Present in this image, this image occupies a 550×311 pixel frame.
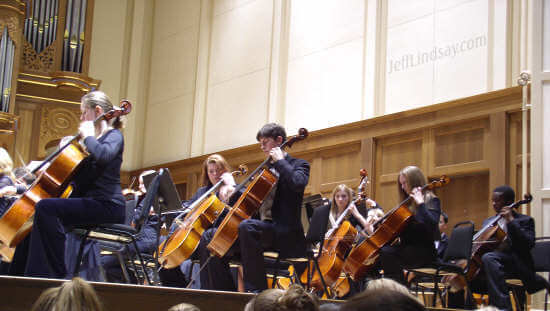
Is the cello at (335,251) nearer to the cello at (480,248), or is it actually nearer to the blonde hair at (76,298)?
the cello at (480,248)

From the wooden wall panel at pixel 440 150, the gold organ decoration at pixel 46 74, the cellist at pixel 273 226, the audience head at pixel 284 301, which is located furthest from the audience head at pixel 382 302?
the gold organ decoration at pixel 46 74

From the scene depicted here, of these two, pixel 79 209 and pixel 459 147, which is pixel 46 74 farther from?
pixel 79 209

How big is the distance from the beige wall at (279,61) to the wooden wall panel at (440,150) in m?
0.21

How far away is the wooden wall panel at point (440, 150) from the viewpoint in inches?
252

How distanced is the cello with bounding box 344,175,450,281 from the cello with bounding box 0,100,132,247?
2.05 m

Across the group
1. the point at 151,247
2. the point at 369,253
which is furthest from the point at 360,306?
the point at 151,247

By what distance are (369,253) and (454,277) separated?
2.05ft

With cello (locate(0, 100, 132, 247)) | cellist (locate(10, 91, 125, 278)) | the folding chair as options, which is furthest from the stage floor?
cello (locate(0, 100, 132, 247))

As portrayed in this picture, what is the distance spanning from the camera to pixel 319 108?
28.3 feet

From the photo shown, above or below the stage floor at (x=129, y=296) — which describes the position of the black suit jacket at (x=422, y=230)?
above

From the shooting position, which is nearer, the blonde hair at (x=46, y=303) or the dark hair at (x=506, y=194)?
the blonde hair at (x=46, y=303)

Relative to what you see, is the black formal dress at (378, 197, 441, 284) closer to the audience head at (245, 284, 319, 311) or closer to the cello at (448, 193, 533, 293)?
the cello at (448, 193, 533, 293)

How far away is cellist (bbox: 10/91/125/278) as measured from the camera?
139 inches

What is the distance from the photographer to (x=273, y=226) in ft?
13.9
